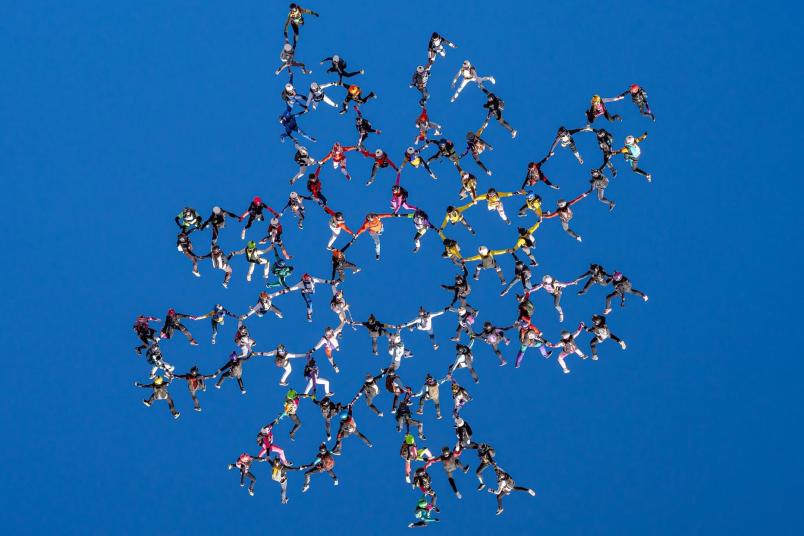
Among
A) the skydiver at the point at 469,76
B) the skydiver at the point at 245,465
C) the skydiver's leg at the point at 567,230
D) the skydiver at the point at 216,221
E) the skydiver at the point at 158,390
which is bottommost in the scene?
the skydiver at the point at 245,465

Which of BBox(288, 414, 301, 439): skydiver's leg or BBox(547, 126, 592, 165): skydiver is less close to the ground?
BBox(547, 126, 592, 165): skydiver

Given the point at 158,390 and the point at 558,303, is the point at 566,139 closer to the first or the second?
the point at 558,303

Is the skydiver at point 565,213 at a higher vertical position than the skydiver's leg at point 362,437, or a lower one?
higher

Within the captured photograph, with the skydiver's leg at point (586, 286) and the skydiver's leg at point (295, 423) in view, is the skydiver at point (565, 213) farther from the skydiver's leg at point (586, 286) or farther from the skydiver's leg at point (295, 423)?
the skydiver's leg at point (295, 423)

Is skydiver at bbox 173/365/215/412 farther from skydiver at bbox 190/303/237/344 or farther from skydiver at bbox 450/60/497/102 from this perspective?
skydiver at bbox 450/60/497/102

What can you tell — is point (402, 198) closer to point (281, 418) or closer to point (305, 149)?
point (305, 149)

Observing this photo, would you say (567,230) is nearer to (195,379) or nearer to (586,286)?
(586,286)

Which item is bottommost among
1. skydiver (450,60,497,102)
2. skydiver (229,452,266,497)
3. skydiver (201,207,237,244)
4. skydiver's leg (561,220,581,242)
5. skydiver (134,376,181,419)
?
skydiver (229,452,266,497)

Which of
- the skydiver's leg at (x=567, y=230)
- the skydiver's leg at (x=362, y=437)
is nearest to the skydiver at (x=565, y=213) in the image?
the skydiver's leg at (x=567, y=230)

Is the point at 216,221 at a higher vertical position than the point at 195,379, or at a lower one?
higher

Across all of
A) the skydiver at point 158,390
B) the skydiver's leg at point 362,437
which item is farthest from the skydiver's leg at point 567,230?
the skydiver at point 158,390

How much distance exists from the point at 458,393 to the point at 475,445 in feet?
2.52

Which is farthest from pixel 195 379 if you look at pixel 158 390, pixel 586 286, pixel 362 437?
pixel 586 286

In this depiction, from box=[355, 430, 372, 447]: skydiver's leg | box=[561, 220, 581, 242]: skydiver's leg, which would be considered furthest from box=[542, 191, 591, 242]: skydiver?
box=[355, 430, 372, 447]: skydiver's leg
